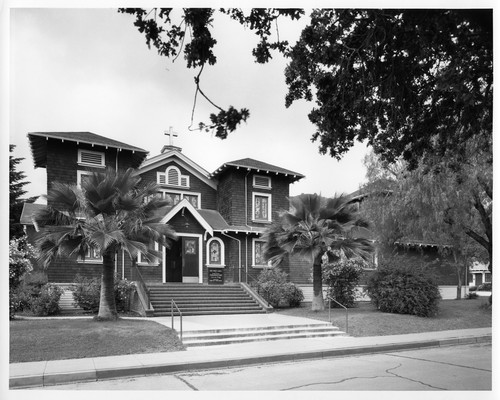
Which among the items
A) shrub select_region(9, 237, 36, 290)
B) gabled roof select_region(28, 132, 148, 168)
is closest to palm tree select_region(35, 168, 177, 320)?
shrub select_region(9, 237, 36, 290)

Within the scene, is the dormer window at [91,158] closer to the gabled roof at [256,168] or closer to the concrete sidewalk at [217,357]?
Answer: the gabled roof at [256,168]

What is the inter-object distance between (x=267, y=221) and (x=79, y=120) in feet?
31.6

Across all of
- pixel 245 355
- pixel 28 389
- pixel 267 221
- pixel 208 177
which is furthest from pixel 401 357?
pixel 208 177

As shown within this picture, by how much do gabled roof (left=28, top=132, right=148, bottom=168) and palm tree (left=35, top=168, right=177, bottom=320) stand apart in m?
3.89

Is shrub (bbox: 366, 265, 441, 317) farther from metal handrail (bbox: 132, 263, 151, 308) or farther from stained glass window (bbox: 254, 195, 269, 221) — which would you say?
metal handrail (bbox: 132, 263, 151, 308)

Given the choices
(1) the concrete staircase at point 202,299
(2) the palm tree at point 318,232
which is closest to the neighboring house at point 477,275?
(2) the palm tree at point 318,232

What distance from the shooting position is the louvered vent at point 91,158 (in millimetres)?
15805

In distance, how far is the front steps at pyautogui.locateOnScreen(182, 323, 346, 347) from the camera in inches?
392

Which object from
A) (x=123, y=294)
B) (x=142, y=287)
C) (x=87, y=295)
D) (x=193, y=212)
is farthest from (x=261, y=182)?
(x=87, y=295)

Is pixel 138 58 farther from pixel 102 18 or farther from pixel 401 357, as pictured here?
pixel 401 357

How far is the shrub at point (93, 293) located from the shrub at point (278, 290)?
4.61 meters

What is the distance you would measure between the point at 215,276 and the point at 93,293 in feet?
16.3

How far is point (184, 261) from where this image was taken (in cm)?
1733

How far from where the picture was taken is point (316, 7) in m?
7.18
